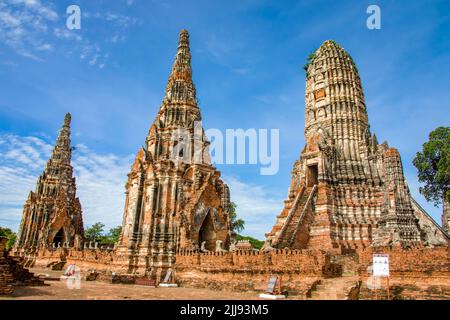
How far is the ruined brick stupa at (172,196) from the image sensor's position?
23.8 metres

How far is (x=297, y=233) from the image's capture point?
2291cm

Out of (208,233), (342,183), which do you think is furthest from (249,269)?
(342,183)

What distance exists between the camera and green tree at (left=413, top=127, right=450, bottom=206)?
29.3 metres

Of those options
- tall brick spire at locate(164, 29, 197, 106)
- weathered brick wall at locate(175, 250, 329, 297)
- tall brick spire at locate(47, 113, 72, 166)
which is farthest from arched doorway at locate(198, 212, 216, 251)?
tall brick spire at locate(47, 113, 72, 166)

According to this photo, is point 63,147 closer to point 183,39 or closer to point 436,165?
point 183,39

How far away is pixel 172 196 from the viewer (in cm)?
2531

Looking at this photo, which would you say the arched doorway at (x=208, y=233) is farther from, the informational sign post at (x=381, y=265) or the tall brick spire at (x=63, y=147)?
the tall brick spire at (x=63, y=147)

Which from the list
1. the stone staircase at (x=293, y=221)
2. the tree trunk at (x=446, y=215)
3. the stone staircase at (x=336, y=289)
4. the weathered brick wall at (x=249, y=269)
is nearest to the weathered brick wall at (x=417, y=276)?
the stone staircase at (x=336, y=289)

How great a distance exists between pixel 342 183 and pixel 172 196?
12670 mm

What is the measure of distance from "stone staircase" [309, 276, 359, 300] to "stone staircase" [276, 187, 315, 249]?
20.3ft

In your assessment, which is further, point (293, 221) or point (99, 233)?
point (99, 233)

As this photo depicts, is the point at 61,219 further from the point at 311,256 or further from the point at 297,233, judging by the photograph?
the point at 311,256
